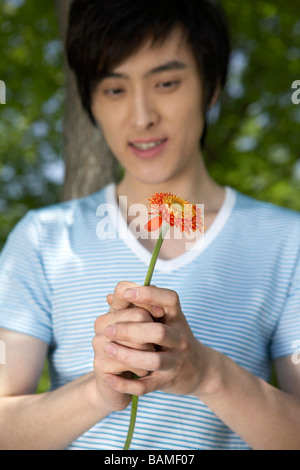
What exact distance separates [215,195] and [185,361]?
602 millimetres

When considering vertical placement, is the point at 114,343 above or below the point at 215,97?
below

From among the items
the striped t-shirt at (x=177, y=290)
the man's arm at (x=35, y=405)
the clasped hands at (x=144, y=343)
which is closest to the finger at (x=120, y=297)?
the clasped hands at (x=144, y=343)

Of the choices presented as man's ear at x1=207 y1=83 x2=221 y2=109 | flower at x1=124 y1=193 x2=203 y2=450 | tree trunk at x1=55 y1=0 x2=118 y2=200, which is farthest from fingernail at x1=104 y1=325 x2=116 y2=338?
tree trunk at x1=55 y1=0 x2=118 y2=200

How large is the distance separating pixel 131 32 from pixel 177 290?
0.56 metres

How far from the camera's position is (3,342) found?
44.6 inches

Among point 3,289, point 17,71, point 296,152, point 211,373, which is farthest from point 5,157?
point 211,373

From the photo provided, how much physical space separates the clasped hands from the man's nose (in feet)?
1.56

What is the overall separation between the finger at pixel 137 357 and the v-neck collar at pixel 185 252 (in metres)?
0.40

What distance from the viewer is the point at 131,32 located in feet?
3.77

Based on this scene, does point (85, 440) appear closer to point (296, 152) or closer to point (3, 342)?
point (3, 342)

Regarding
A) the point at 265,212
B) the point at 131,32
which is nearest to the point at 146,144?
the point at 131,32

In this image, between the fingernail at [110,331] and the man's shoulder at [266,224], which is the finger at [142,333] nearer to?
the fingernail at [110,331]

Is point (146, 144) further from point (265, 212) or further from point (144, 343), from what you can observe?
point (144, 343)

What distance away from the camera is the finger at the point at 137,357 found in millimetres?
720
